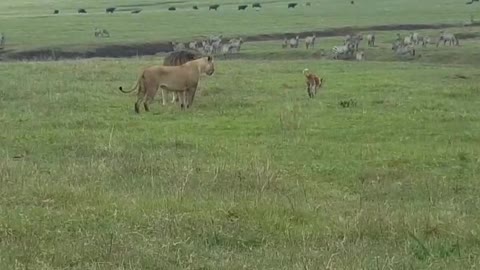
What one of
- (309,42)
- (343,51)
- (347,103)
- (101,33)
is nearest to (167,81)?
(347,103)

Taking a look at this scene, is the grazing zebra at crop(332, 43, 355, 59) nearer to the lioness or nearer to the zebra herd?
the zebra herd

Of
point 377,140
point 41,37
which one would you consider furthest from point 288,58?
point 377,140

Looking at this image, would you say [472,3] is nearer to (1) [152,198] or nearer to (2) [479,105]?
(2) [479,105]

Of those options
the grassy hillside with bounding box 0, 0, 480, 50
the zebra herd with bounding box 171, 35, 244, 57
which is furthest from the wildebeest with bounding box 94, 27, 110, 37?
the zebra herd with bounding box 171, 35, 244, 57

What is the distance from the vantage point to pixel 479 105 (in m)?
20.0

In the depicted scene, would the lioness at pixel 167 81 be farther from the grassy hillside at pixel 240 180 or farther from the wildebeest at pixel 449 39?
the wildebeest at pixel 449 39

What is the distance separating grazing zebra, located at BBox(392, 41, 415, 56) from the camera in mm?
39688

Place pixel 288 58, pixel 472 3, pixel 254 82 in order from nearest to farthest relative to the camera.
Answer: pixel 254 82 < pixel 288 58 < pixel 472 3

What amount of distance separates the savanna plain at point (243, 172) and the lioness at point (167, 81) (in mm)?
356

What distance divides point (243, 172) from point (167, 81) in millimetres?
8680

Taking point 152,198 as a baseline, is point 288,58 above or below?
below

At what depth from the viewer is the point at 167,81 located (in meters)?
19.8

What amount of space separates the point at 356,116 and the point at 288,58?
22.7 meters

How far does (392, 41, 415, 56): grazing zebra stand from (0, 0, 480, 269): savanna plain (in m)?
10.9
